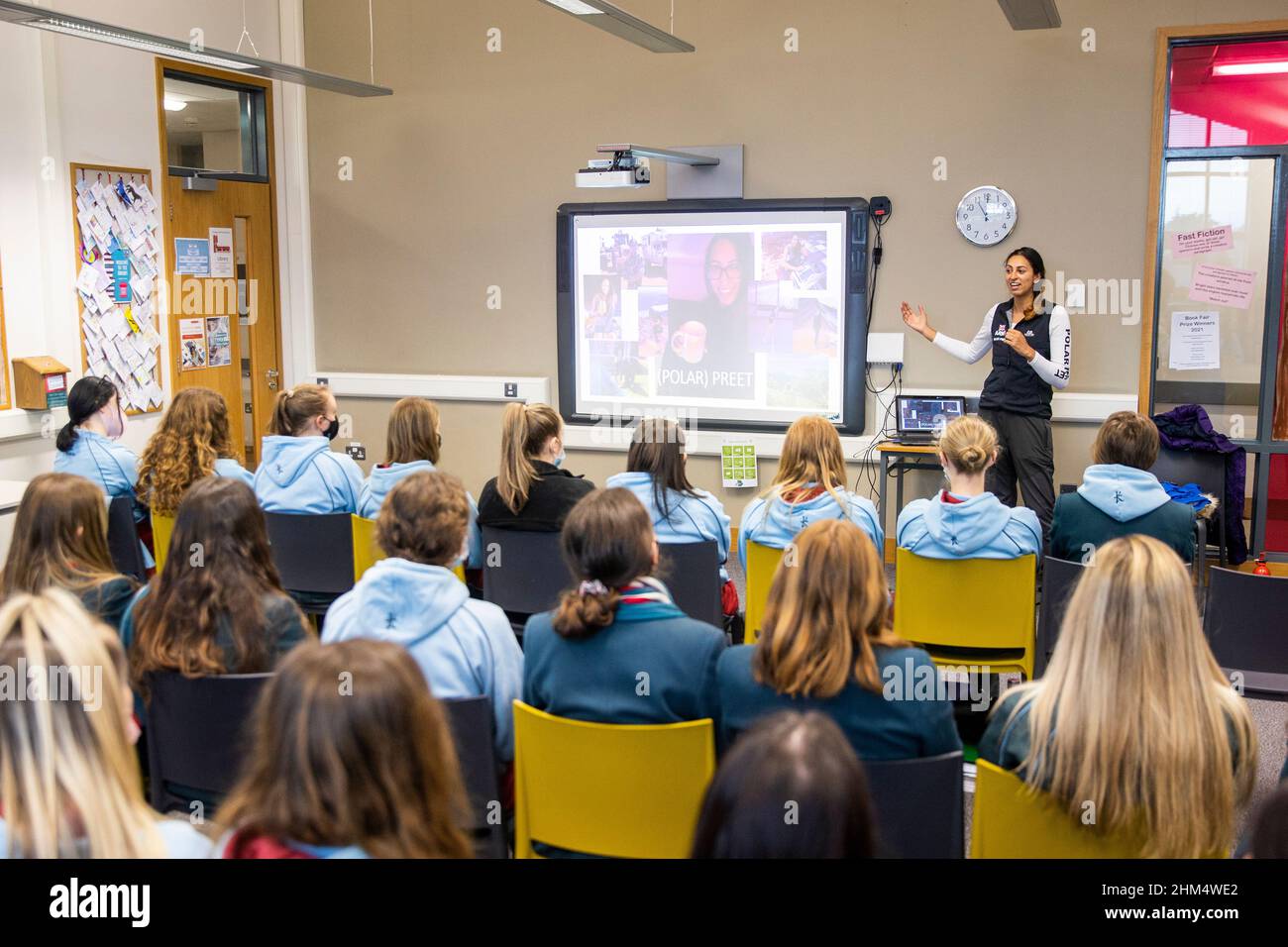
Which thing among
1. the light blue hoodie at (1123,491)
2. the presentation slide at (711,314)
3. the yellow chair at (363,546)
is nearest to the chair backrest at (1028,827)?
the light blue hoodie at (1123,491)

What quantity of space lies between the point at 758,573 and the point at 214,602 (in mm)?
1809

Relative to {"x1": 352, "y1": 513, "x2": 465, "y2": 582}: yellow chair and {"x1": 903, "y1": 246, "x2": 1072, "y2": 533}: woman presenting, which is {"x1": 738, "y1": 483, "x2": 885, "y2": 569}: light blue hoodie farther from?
{"x1": 903, "y1": 246, "x2": 1072, "y2": 533}: woman presenting

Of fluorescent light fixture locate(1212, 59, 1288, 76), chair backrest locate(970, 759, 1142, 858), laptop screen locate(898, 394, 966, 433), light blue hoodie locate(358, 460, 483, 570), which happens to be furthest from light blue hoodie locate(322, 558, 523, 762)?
fluorescent light fixture locate(1212, 59, 1288, 76)

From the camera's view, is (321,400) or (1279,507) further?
(1279,507)

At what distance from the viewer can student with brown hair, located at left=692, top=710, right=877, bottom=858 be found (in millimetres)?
1143

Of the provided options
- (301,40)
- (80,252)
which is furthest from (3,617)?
(301,40)

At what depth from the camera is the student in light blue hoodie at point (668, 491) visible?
12.4 ft

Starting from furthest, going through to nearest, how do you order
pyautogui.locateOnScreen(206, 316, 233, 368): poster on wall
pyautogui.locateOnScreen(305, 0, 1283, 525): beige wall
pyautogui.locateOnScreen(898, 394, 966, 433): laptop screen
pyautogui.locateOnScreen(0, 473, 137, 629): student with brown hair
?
1. pyautogui.locateOnScreen(206, 316, 233, 368): poster on wall
2. pyautogui.locateOnScreen(898, 394, 966, 433): laptop screen
3. pyautogui.locateOnScreen(305, 0, 1283, 525): beige wall
4. pyautogui.locateOnScreen(0, 473, 137, 629): student with brown hair

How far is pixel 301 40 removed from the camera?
23.7 feet

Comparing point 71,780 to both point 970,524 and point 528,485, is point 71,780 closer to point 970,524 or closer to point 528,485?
point 528,485

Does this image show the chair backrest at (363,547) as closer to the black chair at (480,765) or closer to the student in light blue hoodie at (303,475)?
the student in light blue hoodie at (303,475)

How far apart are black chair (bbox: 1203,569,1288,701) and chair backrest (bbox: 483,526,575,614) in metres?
1.91
